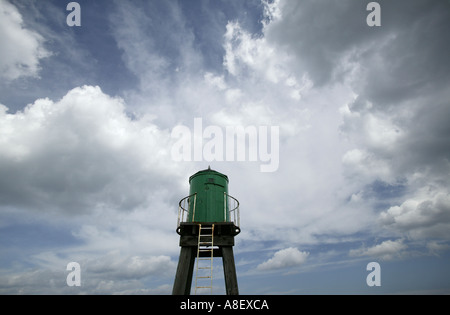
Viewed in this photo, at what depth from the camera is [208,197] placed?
33.8 ft

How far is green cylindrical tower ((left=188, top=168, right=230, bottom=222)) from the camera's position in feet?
32.6

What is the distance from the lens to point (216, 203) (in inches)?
404

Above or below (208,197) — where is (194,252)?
below

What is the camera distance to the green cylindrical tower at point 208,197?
9.95 metres

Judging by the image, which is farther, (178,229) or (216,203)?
(216,203)

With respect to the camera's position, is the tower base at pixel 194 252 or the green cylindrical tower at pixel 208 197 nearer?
the tower base at pixel 194 252

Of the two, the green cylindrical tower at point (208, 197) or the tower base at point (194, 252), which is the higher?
the green cylindrical tower at point (208, 197)

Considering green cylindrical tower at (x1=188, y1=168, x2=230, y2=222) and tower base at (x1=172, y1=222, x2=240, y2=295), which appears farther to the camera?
Result: green cylindrical tower at (x1=188, y1=168, x2=230, y2=222)

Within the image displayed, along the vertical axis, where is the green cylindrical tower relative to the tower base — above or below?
above

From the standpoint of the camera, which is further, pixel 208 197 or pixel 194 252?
pixel 208 197
